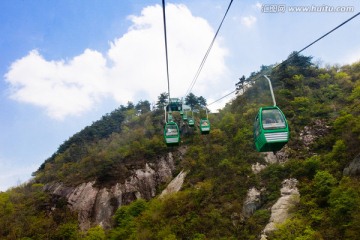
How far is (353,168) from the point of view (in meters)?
25.5

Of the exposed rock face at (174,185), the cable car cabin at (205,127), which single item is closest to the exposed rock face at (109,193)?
the exposed rock face at (174,185)

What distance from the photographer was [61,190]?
44438mm

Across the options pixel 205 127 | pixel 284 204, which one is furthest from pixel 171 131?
pixel 284 204

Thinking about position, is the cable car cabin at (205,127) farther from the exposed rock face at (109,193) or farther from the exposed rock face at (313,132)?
the exposed rock face at (109,193)

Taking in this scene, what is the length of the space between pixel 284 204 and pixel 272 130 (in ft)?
66.2

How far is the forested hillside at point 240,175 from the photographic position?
24422 mm

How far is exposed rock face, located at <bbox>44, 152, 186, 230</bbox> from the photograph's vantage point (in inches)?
1604

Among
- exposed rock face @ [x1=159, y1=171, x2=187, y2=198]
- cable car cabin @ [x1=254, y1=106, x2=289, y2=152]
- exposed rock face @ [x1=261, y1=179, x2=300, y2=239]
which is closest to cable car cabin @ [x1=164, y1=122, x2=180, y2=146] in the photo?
cable car cabin @ [x1=254, y1=106, x2=289, y2=152]

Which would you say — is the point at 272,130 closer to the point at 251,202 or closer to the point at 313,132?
the point at 251,202

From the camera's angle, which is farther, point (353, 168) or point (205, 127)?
point (353, 168)

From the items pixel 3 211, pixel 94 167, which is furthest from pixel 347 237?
pixel 3 211

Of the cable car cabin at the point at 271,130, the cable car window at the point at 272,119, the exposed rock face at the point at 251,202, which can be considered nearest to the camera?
the cable car cabin at the point at 271,130

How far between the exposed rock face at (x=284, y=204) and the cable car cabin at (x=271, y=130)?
17.6 meters

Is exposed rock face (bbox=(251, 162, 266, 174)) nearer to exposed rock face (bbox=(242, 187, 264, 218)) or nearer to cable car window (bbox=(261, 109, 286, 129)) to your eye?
exposed rock face (bbox=(242, 187, 264, 218))
